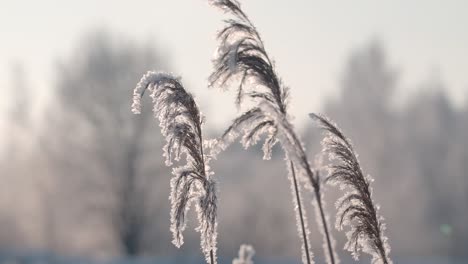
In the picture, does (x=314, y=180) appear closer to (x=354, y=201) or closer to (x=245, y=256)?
(x=354, y=201)

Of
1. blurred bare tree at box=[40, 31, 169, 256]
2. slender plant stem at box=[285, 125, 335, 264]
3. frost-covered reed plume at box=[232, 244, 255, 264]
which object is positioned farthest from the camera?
blurred bare tree at box=[40, 31, 169, 256]

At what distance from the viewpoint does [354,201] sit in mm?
4457

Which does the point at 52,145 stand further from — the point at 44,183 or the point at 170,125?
the point at 170,125

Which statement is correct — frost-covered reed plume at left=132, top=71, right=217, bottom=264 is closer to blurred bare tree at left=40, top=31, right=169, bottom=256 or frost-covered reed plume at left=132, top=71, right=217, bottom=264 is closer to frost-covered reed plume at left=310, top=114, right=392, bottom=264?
frost-covered reed plume at left=310, top=114, right=392, bottom=264

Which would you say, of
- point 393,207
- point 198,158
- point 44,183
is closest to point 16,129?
point 44,183

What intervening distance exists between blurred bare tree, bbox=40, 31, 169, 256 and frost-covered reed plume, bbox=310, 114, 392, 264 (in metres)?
23.1

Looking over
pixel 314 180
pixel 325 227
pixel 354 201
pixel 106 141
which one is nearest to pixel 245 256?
pixel 354 201

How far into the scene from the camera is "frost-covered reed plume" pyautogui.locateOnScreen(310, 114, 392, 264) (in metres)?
4.29

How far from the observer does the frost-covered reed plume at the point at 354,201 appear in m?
4.29

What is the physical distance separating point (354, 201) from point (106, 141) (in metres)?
24.0

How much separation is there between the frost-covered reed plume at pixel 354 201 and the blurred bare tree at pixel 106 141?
23139mm

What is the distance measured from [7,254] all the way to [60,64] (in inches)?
300

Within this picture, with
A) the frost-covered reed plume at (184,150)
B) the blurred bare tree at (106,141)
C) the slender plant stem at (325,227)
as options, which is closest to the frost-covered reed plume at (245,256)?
the frost-covered reed plume at (184,150)

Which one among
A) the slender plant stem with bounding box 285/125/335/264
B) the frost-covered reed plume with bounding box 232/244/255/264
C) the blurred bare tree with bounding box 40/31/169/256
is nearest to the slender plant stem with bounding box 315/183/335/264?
the slender plant stem with bounding box 285/125/335/264
